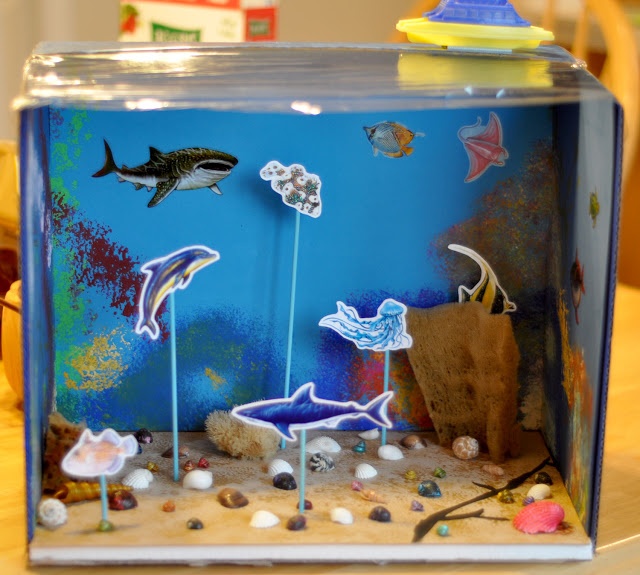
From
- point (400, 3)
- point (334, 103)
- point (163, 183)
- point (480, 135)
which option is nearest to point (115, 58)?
point (163, 183)

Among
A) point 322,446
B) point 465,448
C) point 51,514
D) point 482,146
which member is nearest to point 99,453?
point 51,514

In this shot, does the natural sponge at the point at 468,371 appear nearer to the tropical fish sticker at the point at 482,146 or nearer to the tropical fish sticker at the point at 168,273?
the tropical fish sticker at the point at 482,146

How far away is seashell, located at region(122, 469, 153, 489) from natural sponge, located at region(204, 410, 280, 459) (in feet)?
0.32

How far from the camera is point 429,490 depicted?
0.99 meters

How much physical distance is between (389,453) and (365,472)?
61mm

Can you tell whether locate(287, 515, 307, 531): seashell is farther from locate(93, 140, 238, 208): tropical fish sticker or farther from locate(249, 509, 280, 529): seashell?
locate(93, 140, 238, 208): tropical fish sticker

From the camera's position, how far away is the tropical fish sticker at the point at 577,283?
975 millimetres

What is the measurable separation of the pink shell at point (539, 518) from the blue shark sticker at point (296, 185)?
368 mm

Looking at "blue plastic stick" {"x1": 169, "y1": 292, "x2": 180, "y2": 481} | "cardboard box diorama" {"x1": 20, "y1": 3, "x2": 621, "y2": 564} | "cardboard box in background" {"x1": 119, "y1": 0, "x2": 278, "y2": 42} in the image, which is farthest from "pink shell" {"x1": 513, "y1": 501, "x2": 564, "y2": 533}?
"cardboard box in background" {"x1": 119, "y1": 0, "x2": 278, "y2": 42}

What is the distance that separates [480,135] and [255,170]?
0.25 m

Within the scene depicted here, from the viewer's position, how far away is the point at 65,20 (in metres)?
1.98

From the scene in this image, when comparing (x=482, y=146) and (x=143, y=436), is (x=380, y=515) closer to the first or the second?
(x=143, y=436)

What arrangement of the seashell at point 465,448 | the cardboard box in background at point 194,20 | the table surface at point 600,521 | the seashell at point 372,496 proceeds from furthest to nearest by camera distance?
the cardboard box in background at point 194,20 → the seashell at point 465,448 → the seashell at point 372,496 → the table surface at point 600,521

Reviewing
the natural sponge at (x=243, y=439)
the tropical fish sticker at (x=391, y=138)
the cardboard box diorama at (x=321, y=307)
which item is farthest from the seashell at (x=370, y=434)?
the tropical fish sticker at (x=391, y=138)
